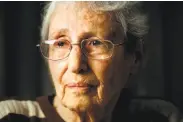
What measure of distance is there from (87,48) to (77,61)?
0.06 metres

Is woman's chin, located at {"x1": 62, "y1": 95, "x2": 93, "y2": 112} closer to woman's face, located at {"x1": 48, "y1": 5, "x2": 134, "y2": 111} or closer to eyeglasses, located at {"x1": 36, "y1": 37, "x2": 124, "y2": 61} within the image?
woman's face, located at {"x1": 48, "y1": 5, "x2": 134, "y2": 111}

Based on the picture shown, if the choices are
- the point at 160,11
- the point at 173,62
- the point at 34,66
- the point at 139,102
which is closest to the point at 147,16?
the point at 160,11

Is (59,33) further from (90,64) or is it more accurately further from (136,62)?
(136,62)

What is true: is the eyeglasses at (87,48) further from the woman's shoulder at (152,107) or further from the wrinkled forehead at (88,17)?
the woman's shoulder at (152,107)

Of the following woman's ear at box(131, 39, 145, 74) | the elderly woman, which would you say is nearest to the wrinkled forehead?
the elderly woman

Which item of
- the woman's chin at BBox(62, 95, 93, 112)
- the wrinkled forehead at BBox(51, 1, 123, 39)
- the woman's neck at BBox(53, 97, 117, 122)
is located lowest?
the woman's neck at BBox(53, 97, 117, 122)

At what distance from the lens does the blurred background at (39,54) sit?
1039 mm

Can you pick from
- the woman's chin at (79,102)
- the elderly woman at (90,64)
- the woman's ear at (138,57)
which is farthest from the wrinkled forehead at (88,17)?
the woman's chin at (79,102)

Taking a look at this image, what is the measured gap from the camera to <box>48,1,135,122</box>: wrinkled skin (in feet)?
3.25

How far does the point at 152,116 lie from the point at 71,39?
39cm

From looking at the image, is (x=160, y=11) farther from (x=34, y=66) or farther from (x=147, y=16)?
(x=34, y=66)

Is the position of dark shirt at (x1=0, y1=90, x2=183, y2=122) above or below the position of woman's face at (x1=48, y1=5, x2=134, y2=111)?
below

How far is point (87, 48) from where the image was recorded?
100 centimetres

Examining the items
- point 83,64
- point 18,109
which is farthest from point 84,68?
point 18,109
